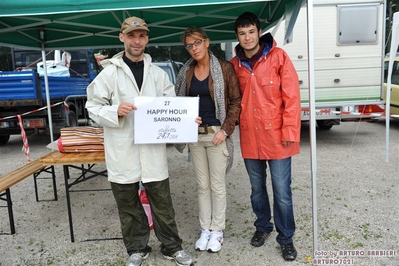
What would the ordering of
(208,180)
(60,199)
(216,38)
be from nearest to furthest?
(208,180), (60,199), (216,38)

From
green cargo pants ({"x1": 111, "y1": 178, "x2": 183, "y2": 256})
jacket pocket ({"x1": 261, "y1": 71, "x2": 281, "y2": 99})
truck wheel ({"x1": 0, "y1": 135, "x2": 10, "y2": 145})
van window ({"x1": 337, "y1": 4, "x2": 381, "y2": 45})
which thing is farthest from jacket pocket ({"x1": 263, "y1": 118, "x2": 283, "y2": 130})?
truck wheel ({"x1": 0, "y1": 135, "x2": 10, "y2": 145})

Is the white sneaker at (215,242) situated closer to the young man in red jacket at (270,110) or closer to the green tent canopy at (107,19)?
the young man in red jacket at (270,110)

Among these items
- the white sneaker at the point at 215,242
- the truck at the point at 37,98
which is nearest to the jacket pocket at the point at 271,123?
the white sneaker at the point at 215,242

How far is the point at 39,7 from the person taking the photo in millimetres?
2375

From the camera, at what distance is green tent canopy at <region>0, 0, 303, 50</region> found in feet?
7.82

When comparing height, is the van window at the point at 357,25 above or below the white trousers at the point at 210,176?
above

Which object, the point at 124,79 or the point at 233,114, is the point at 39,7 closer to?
the point at 124,79

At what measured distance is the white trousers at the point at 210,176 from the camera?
278 centimetres

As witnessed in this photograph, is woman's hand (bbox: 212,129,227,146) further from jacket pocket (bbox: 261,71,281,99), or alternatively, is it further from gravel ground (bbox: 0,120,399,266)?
gravel ground (bbox: 0,120,399,266)

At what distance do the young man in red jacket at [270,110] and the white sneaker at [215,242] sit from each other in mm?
526

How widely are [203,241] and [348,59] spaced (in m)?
5.33

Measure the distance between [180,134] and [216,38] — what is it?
267cm

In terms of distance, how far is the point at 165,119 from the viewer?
8.37ft

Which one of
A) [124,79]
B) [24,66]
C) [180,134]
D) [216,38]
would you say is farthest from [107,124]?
[24,66]
